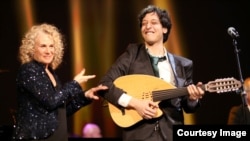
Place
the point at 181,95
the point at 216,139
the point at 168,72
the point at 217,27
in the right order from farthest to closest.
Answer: the point at 217,27, the point at 168,72, the point at 181,95, the point at 216,139

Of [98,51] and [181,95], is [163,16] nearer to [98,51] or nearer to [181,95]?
[181,95]

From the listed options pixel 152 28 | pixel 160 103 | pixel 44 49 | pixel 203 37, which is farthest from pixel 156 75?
pixel 203 37

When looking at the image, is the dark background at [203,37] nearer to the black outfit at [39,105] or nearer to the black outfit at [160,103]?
the black outfit at [160,103]

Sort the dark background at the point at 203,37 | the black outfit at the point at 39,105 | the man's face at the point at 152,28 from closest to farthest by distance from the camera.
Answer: the black outfit at the point at 39,105 → the man's face at the point at 152,28 → the dark background at the point at 203,37

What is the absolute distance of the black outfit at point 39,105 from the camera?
2.64 m

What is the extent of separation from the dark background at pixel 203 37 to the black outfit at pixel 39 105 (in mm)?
2528

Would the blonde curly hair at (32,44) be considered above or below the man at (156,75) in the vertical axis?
above

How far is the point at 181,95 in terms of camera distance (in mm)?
2818

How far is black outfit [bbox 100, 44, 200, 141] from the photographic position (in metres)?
2.86

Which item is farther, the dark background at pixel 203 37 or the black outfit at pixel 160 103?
the dark background at pixel 203 37

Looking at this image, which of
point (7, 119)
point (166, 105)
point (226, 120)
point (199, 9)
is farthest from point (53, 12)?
point (166, 105)

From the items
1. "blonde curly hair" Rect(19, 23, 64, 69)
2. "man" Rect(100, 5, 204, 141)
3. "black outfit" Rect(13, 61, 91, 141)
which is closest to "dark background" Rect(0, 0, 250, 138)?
"man" Rect(100, 5, 204, 141)

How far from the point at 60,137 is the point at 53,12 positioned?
3.03 m

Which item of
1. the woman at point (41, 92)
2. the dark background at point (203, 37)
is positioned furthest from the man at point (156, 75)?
the dark background at point (203, 37)
